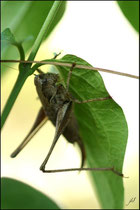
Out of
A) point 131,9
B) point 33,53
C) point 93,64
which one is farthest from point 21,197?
point 93,64

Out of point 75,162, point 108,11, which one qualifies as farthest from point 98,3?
point 75,162

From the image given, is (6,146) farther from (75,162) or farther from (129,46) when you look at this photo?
(129,46)

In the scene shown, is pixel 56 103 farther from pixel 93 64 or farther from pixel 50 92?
pixel 93 64

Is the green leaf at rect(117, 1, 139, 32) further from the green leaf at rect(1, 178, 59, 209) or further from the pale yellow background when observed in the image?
the pale yellow background

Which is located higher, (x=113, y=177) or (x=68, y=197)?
(x=113, y=177)

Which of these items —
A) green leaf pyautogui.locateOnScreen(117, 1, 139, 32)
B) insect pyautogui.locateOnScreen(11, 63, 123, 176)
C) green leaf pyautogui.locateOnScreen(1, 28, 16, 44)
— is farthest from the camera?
green leaf pyautogui.locateOnScreen(117, 1, 139, 32)

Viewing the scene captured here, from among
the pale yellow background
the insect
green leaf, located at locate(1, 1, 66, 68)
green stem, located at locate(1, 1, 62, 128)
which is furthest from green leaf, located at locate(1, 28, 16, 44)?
the pale yellow background
